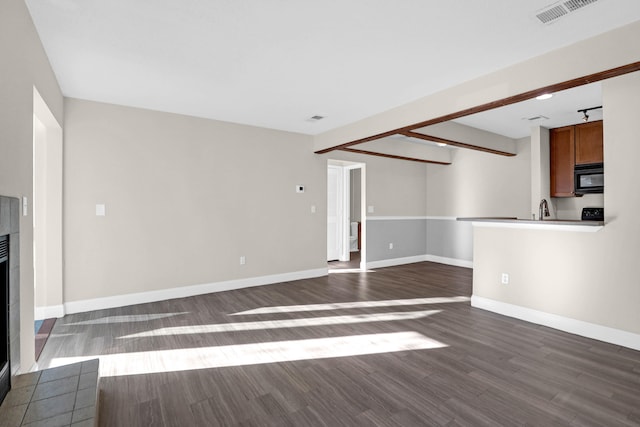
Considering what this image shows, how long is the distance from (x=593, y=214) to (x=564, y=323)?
2613mm

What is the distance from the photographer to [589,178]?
4668 mm

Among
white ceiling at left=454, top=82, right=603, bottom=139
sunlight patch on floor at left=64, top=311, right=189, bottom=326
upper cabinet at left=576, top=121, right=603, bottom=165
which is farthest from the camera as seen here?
upper cabinet at left=576, top=121, right=603, bottom=165

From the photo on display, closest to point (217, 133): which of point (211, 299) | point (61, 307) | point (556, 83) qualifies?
point (211, 299)

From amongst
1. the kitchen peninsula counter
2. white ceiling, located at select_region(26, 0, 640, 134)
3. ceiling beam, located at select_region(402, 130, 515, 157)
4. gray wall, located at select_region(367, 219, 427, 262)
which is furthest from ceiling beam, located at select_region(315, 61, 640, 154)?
gray wall, located at select_region(367, 219, 427, 262)

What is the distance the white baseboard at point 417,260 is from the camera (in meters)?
6.55

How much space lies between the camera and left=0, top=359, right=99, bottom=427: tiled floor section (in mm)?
1510

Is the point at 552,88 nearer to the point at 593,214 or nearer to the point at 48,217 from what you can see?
the point at 593,214

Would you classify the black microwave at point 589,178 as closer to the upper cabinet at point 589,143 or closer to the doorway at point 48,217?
the upper cabinet at point 589,143

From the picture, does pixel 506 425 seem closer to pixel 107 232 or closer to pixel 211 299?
pixel 211 299

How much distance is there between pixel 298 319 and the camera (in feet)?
11.3

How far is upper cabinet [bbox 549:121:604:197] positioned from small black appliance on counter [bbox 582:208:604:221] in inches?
12.1

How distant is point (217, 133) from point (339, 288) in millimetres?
2864

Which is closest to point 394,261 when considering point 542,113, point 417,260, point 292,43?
point 417,260

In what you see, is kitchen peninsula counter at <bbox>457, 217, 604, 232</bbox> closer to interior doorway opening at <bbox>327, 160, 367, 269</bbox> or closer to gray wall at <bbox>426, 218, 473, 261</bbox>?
gray wall at <bbox>426, 218, 473, 261</bbox>
